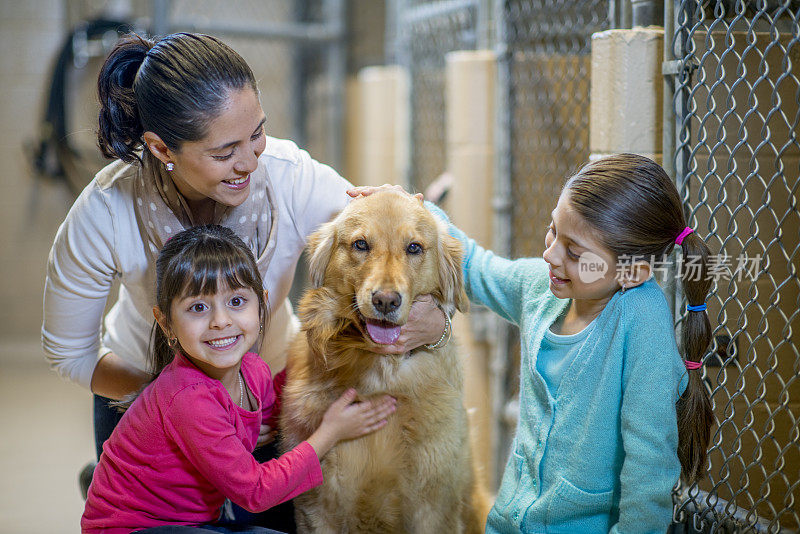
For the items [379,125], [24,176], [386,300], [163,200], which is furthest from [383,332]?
[24,176]

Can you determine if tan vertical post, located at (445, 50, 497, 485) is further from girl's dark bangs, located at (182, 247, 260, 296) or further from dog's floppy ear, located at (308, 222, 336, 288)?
girl's dark bangs, located at (182, 247, 260, 296)

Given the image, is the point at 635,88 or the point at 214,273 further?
Answer: the point at 635,88

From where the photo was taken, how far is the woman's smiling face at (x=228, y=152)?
167cm

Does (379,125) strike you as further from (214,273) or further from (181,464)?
(181,464)

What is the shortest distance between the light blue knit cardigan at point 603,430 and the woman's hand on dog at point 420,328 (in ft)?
0.72

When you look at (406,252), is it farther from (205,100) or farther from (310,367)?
(205,100)

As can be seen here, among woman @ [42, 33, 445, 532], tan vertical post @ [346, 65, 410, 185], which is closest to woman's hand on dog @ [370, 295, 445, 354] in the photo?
woman @ [42, 33, 445, 532]

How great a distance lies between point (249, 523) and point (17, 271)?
450 cm

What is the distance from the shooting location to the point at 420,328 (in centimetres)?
181

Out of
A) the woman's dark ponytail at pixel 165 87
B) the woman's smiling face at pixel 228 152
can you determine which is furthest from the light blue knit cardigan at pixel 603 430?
the woman's dark ponytail at pixel 165 87

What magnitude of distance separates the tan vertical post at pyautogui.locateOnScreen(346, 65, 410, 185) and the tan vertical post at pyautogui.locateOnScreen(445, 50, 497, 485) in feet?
3.55

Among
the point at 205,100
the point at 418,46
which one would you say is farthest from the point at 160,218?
the point at 418,46

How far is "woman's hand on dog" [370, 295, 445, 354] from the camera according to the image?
177 cm

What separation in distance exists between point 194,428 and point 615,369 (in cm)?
91
